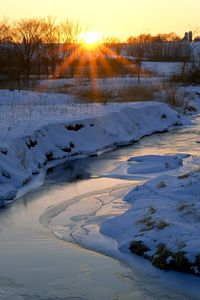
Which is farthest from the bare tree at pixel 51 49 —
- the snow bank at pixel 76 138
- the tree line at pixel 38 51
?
the snow bank at pixel 76 138

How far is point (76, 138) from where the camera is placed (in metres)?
19.2

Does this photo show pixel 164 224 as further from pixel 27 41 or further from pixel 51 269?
pixel 27 41

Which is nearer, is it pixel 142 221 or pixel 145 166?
pixel 142 221

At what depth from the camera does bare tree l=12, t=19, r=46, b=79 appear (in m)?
63.2

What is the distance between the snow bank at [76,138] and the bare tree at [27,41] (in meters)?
35.1

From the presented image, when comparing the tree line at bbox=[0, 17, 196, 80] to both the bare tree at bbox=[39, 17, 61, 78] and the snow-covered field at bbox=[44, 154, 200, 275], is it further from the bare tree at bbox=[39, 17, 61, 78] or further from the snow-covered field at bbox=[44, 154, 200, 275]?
the snow-covered field at bbox=[44, 154, 200, 275]

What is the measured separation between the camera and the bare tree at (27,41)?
6316 cm

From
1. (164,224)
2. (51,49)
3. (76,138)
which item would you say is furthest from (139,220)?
(51,49)

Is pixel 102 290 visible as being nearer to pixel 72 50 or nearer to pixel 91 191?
pixel 91 191

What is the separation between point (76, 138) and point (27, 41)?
5114cm

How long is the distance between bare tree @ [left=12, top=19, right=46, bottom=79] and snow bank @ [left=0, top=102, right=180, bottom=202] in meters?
35.1

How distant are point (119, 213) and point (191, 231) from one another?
7.51 ft

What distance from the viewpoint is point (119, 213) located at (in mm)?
9969

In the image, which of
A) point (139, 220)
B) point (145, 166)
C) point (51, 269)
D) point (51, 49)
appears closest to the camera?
point (51, 269)
